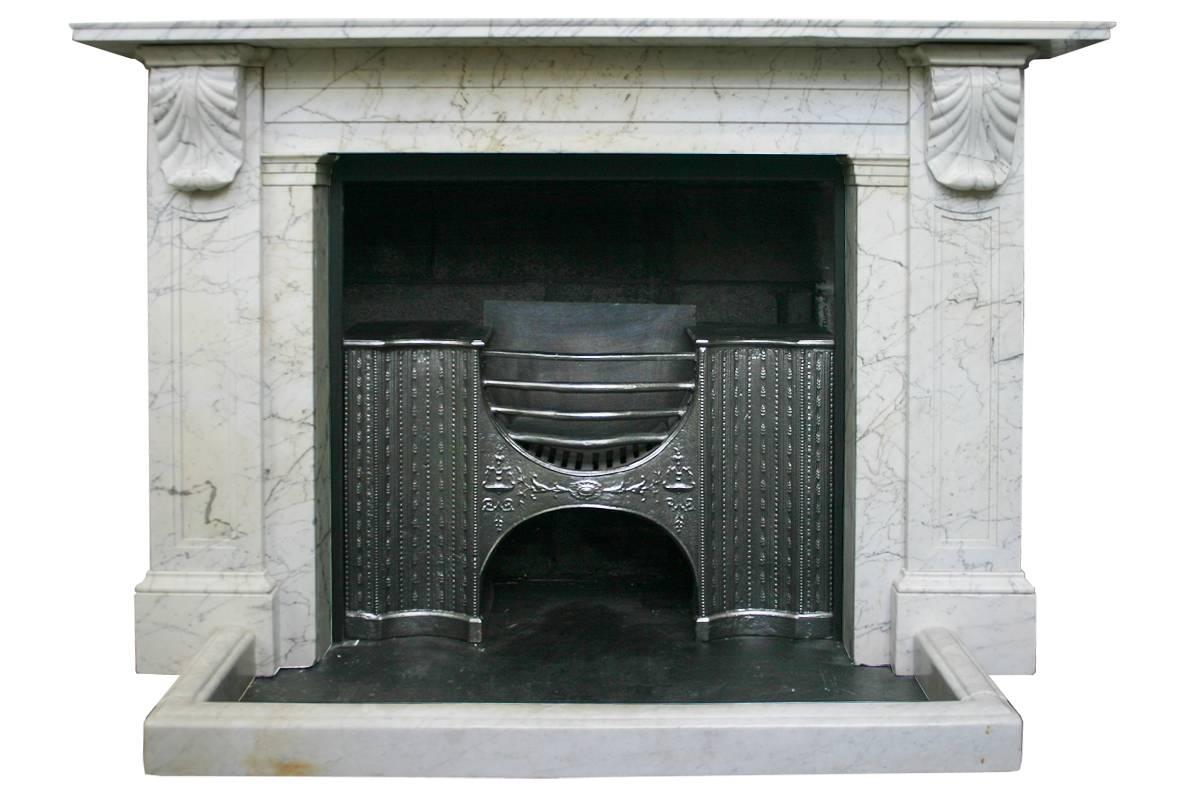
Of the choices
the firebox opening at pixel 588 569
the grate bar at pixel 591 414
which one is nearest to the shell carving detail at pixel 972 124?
the grate bar at pixel 591 414

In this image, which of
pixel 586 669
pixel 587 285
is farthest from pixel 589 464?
pixel 587 285

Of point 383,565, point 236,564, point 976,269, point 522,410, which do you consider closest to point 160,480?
point 236,564

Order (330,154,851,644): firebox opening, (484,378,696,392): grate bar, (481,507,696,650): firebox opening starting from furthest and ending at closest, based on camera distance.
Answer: (481,507,696,650): firebox opening, (484,378,696,392): grate bar, (330,154,851,644): firebox opening

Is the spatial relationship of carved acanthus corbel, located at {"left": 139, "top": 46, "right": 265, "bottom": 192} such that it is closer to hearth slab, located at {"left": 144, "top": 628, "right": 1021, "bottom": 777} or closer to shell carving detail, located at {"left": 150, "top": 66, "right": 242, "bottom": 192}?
shell carving detail, located at {"left": 150, "top": 66, "right": 242, "bottom": 192}

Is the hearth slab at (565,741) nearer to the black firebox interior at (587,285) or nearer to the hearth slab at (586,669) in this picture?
the hearth slab at (586,669)

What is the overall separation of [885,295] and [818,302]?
0.78 metres

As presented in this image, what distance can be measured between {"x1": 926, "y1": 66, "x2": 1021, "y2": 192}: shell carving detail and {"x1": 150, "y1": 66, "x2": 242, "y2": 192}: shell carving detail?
2.13 m

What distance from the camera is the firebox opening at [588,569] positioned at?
231 inches


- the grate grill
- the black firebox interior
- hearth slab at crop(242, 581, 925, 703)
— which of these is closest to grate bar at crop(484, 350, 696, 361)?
the grate grill

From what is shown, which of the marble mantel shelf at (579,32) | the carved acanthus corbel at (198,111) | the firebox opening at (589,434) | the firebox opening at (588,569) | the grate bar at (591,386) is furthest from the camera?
the firebox opening at (588,569)

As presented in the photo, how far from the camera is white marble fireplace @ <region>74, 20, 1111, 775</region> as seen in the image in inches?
192

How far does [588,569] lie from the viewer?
626 centimetres

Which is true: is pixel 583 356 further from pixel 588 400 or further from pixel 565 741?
pixel 565 741

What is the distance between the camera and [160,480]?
5090 mm
